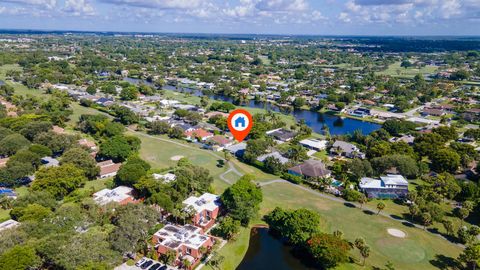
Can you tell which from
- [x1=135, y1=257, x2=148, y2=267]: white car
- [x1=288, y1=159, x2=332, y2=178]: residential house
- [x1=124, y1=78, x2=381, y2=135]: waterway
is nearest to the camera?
[x1=135, y1=257, x2=148, y2=267]: white car

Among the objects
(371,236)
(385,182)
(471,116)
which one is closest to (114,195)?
(371,236)

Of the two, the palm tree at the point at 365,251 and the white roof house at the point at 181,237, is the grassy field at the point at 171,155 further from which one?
the palm tree at the point at 365,251

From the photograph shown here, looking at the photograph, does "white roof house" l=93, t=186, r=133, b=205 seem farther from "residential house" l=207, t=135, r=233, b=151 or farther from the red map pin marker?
"residential house" l=207, t=135, r=233, b=151

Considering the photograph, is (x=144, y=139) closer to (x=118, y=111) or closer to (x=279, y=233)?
(x=118, y=111)

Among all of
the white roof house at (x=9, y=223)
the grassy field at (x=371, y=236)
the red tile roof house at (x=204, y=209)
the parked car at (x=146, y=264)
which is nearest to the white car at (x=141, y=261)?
the parked car at (x=146, y=264)

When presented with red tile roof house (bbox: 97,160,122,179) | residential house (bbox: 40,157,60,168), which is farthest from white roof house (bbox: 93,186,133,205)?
residential house (bbox: 40,157,60,168)

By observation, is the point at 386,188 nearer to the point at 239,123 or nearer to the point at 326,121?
the point at 239,123
